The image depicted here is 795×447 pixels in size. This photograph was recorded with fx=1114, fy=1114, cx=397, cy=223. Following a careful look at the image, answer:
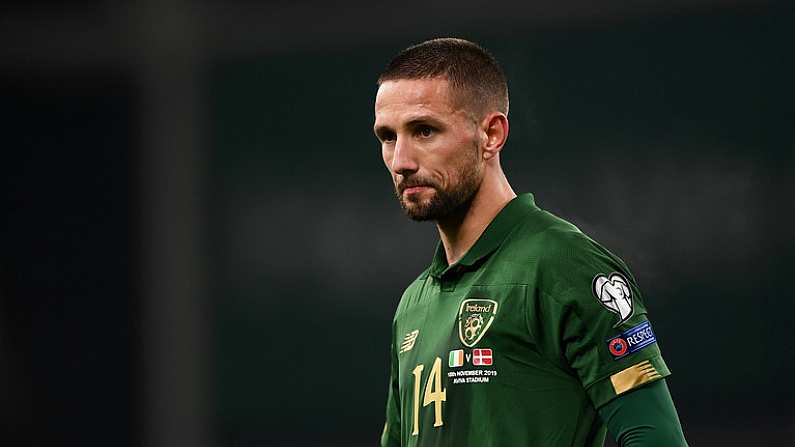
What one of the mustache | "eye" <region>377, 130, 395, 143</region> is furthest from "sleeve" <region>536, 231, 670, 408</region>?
"eye" <region>377, 130, 395, 143</region>

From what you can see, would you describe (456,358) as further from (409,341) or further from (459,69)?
(459,69)

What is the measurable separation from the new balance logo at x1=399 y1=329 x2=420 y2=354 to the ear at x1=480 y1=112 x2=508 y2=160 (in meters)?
0.31

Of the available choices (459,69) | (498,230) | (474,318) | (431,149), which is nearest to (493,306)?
(474,318)

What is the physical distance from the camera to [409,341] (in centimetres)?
184

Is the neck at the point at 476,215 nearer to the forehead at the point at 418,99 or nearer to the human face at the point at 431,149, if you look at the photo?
the human face at the point at 431,149

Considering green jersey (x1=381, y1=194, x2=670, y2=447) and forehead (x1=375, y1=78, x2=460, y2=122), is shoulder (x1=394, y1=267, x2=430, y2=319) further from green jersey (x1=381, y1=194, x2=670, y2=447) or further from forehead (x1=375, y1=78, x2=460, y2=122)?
forehead (x1=375, y1=78, x2=460, y2=122)

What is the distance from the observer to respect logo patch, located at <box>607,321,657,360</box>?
4.95 feet

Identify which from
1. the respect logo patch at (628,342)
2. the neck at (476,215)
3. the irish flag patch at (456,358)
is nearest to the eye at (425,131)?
the neck at (476,215)

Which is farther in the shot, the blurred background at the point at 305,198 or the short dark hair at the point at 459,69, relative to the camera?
the blurred background at the point at 305,198

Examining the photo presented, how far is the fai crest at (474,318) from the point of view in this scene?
163cm

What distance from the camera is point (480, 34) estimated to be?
3.92 meters

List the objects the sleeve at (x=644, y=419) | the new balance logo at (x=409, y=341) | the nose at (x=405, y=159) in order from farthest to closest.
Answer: the new balance logo at (x=409, y=341)
the nose at (x=405, y=159)
the sleeve at (x=644, y=419)

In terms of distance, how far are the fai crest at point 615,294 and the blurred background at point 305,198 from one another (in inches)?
79.1

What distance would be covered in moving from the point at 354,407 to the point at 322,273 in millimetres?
518
